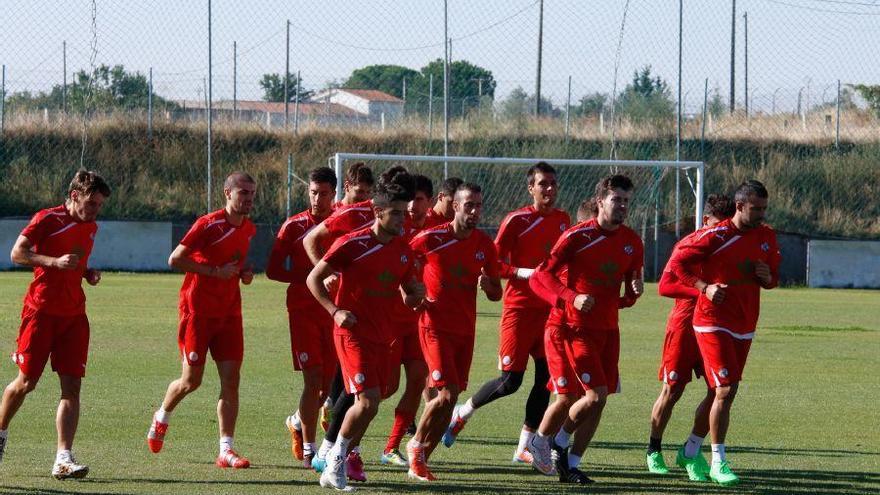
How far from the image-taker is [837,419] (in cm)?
1213

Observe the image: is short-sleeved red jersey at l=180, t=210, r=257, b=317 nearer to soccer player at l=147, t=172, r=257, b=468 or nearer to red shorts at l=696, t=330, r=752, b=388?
soccer player at l=147, t=172, r=257, b=468

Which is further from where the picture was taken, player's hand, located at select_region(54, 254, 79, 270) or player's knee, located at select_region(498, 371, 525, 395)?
player's knee, located at select_region(498, 371, 525, 395)

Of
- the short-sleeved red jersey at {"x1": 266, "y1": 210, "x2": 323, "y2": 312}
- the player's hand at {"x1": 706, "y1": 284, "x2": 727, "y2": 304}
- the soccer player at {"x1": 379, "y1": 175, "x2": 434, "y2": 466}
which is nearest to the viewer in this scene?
the player's hand at {"x1": 706, "y1": 284, "x2": 727, "y2": 304}

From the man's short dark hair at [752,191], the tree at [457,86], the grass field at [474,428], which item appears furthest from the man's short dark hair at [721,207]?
the tree at [457,86]

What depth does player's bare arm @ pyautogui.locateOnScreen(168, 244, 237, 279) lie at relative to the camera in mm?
9039

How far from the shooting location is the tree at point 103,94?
3775 cm

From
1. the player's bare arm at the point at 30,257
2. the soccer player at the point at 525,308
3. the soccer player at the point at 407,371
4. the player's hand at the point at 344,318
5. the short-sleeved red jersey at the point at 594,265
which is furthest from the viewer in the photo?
the soccer player at the point at 525,308

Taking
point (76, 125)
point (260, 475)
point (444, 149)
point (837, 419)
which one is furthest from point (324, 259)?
point (76, 125)

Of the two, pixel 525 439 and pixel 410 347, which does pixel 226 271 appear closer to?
pixel 410 347

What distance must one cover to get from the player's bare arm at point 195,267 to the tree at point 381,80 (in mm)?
31568

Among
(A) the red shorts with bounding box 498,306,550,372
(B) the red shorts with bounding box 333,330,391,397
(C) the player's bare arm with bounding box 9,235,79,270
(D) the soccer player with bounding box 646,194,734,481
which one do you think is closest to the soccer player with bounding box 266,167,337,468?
(B) the red shorts with bounding box 333,330,391,397

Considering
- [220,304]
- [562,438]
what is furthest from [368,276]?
[562,438]

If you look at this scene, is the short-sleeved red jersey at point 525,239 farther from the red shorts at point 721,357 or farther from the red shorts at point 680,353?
the red shorts at point 721,357

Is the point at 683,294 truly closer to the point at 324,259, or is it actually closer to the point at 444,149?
the point at 324,259
